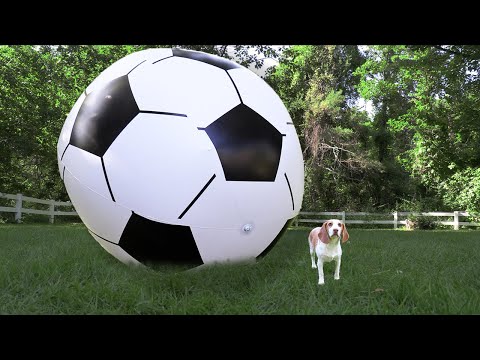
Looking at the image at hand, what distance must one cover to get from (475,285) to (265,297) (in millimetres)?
1802

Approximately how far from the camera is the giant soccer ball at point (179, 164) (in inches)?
110

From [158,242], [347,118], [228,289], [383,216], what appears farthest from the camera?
[347,118]

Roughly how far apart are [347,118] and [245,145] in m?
18.9

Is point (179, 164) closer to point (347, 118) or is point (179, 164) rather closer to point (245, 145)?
point (245, 145)

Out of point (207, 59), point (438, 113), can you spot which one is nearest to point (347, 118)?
point (438, 113)

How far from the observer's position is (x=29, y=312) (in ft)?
7.47

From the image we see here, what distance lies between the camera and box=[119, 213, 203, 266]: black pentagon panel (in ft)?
9.33

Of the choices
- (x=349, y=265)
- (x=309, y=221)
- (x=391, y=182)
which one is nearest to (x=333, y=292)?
(x=349, y=265)

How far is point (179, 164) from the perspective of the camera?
2.77 meters

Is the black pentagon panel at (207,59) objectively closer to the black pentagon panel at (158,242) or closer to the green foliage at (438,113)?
the black pentagon panel at (158,242)

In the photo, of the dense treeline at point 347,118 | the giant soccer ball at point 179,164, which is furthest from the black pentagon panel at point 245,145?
the dense treeline at point 347,118

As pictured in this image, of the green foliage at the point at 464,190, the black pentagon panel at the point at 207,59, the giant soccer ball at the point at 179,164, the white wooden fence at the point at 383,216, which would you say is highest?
the black pentagon panel at the point at 207,59

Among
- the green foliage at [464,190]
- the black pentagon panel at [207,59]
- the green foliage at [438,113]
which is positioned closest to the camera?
the black pentagon panel at [207,59]

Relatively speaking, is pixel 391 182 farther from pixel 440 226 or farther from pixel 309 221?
pixel 309 221
